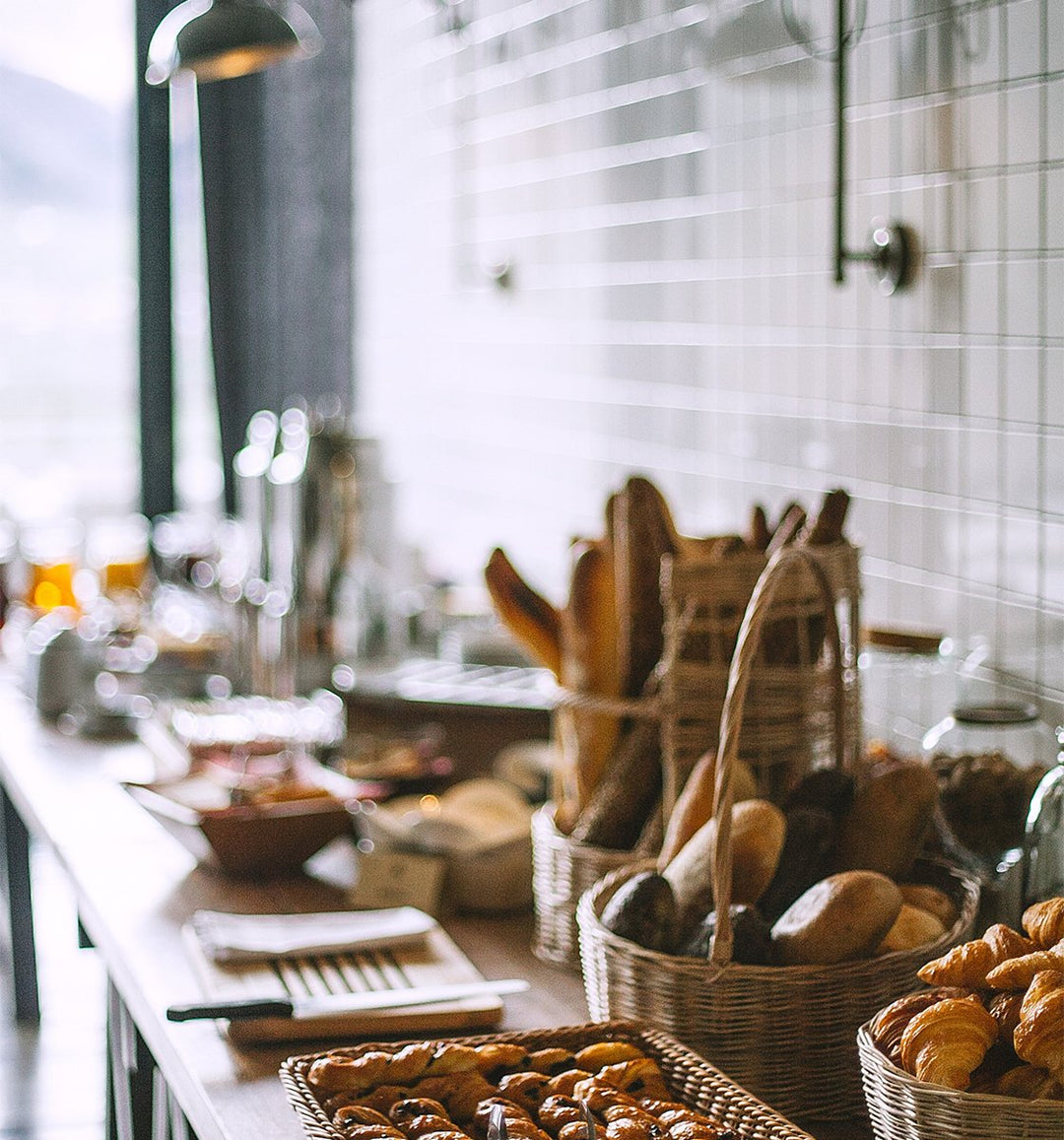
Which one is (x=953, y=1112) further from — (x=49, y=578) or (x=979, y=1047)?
(x=49, y=578)

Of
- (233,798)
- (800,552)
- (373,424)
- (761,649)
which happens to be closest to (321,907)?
(233,798)

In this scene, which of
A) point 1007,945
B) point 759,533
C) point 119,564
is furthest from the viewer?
point 119,564

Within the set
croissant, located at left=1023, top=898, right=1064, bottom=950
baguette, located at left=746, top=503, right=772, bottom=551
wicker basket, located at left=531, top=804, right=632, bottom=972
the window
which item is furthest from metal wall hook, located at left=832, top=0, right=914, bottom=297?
the window

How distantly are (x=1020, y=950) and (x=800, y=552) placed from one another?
0.40 m

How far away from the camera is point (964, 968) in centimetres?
110

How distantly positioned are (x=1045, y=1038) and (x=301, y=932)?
2.68 ft

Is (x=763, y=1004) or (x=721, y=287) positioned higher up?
(x=721, y=287)

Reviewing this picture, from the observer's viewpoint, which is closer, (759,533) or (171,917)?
(759,533)

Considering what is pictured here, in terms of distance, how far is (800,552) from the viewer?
138 centimetres

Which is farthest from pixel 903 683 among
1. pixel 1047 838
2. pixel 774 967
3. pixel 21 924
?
pixel 21 924

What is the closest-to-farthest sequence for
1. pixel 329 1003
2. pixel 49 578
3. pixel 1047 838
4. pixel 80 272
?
pixel 1047 838, pixel 329 1003, pixel 49 578, pixel 80 272

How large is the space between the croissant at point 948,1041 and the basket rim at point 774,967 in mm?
193

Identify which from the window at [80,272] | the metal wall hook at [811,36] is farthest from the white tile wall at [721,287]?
the window at [80,272]

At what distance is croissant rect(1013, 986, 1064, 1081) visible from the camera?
100 cm
